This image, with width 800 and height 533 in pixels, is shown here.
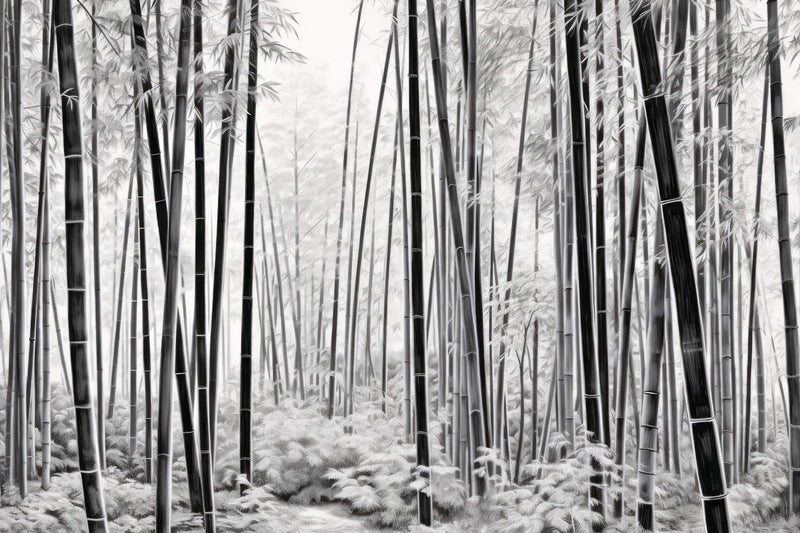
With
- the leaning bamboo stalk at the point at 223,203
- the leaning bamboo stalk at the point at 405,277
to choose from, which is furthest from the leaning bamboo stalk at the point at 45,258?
the leaning bamboo stalk at the point at 405,277

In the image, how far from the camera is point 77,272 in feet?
6.67

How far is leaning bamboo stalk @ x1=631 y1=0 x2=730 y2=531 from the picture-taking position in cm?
146

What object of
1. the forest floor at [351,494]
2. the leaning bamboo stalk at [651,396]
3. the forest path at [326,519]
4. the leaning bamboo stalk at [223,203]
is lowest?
the forest path at [326,519]

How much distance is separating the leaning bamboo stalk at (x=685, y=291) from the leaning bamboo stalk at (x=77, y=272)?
5.97 ft

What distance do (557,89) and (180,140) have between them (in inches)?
84.3

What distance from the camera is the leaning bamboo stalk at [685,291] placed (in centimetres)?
146

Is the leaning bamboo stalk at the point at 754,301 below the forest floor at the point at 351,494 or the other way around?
the other way around

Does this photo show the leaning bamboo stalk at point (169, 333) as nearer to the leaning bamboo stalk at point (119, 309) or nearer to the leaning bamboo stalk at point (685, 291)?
the leaning bamboo stalk at point (685, 291)

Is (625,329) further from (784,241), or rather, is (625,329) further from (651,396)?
(784,241)

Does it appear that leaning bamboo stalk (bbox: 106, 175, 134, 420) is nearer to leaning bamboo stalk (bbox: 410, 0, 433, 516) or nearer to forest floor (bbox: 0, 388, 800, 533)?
forest floor (bbox: 0, 388, 800, 533)

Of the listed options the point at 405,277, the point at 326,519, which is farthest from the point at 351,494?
the point at 405,277

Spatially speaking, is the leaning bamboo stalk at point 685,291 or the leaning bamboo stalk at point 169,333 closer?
the leaning bamboo stalk at point 685,291

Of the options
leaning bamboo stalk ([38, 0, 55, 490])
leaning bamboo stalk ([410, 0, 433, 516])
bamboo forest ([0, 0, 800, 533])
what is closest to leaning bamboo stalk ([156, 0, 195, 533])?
bamboo forest ([0, 0, 800, 533])

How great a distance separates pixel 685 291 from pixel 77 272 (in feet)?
6.30
